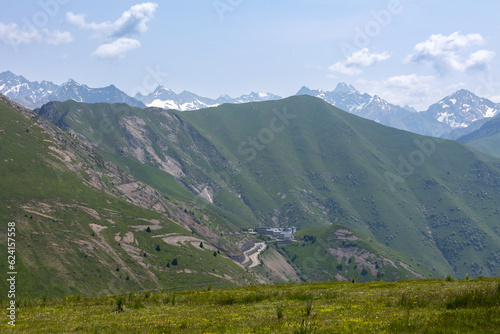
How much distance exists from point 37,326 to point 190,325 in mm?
10667

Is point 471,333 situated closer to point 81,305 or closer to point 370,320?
point 370,320

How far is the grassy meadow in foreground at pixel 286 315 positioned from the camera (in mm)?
20688

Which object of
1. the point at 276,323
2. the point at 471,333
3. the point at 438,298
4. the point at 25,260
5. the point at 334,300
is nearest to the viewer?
the point at 471,333

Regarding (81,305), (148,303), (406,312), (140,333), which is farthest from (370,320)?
(81,305)

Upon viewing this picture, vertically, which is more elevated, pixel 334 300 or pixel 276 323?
pixel 276 323

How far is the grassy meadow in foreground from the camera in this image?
2069cm

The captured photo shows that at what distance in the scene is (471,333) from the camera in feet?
60.2

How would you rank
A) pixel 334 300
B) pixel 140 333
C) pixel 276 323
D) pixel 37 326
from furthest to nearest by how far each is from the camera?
pixel 334 300 → pixel 37 326 → pixel 276 323 → pixel 140 333

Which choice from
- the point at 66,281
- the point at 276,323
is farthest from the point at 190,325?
the point at 66,281

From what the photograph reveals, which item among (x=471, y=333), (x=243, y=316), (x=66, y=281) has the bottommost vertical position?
(x=66, y=281)

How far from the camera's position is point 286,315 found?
25.8 meters

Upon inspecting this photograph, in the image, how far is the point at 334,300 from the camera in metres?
32.7

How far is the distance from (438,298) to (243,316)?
1433 cm

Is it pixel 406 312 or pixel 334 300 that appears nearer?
pixel 406 312
